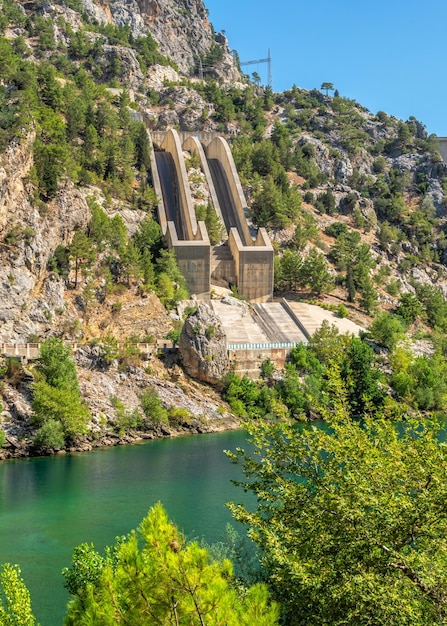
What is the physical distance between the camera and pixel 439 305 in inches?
1964

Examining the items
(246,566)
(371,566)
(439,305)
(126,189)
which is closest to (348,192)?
(439,305)

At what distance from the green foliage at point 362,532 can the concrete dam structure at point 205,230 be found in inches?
1337

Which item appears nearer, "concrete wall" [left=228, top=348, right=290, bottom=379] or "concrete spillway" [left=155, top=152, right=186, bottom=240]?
"concrete wall" [left=228, top=348, right=290, bottom=379]

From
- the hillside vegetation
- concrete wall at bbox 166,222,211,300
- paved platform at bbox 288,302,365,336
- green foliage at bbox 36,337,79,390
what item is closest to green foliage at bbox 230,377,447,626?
the hillside vegetation

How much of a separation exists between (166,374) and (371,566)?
2767 cm

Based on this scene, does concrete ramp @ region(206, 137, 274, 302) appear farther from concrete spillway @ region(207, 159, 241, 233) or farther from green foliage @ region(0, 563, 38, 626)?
green foliage @ region(0, 563, 38, 626)

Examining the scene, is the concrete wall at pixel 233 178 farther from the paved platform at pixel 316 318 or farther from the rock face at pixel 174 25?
the rock face at pixel 174 25

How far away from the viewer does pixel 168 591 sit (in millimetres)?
7852

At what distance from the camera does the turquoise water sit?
58.3ft

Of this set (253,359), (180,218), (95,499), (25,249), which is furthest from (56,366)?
(180,218)

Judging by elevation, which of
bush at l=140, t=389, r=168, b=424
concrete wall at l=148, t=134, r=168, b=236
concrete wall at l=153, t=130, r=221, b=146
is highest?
concrete wall at l=153, t=130, r=221, b=146

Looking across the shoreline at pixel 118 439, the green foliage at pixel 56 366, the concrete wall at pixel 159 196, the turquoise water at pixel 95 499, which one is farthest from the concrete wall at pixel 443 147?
the green foliage at pixel 56 366

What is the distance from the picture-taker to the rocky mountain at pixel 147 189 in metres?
35.2

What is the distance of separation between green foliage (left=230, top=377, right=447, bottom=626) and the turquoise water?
6990 millimetres
